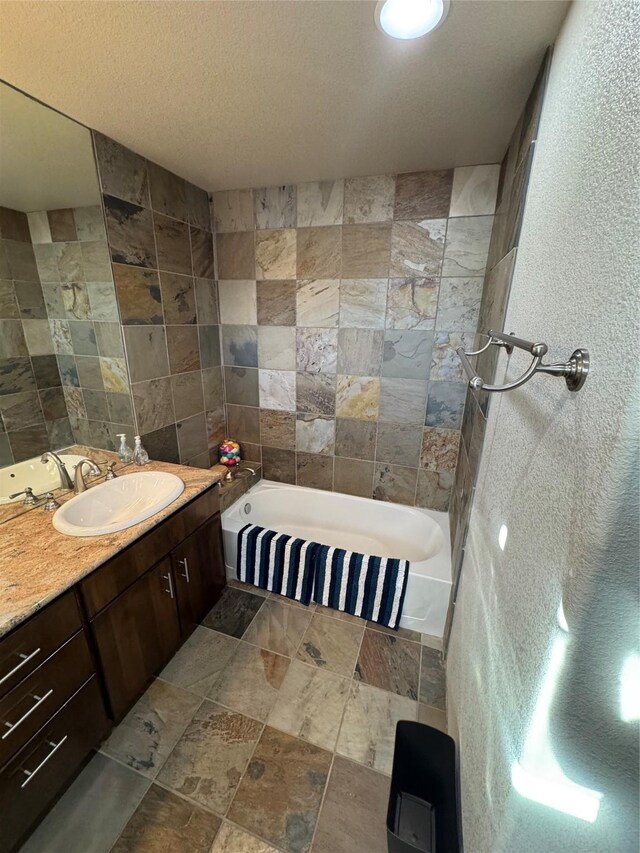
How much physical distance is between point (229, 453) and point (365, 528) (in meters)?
1.21

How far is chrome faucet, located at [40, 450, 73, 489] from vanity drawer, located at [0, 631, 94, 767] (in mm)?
751

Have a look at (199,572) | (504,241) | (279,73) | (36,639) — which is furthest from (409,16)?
(199,572)

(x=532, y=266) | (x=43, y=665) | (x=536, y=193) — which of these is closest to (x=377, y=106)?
(x=536, y=193)

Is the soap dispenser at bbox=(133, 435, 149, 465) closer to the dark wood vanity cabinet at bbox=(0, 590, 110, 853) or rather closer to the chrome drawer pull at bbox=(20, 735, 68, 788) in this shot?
the dark wood vanity cabinet at bbox=(0, 590, 110, 853)

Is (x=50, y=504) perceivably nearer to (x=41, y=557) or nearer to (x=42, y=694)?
(x=41, y=557)

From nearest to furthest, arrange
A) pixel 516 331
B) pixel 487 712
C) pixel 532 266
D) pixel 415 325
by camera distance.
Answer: pixel 487 712 → pixel 532 266 → pixel 516 331 → pixel 415 325

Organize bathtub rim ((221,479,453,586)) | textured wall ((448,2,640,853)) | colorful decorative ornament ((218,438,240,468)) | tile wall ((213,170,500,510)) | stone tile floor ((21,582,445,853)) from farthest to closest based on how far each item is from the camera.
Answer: colorful decorative ornament ((218,438,240,468)), tile wall ((213,170,500,510)), bathtub rim ((221,479,453,586)), stone tile floor ((21,582,445,853)), textured wall ((448,2,640,853))

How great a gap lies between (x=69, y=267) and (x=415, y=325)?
1.86 metres

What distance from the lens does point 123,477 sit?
171 centimetres

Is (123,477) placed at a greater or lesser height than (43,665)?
greater

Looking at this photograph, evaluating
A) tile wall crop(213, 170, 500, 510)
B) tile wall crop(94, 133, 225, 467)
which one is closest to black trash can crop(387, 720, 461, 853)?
tile wall crop(213, 170, 500, 510)

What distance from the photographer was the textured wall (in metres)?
0.43

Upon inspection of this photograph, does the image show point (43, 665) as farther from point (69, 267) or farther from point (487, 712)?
point (69, 267)

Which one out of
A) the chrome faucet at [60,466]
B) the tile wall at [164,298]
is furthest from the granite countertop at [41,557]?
the tile wall at [164,298]
